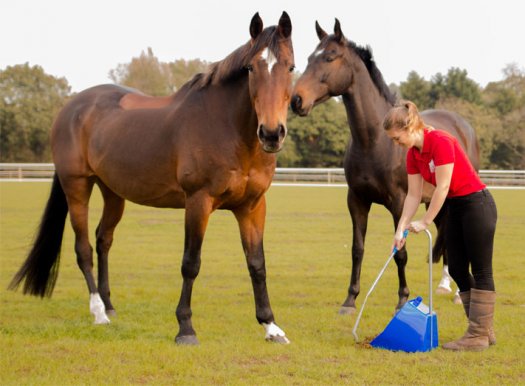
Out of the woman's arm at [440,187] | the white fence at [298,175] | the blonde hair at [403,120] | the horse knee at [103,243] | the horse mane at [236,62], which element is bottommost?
the white fence at [298,175]

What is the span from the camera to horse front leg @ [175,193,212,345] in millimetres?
5500

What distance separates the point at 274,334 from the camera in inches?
222

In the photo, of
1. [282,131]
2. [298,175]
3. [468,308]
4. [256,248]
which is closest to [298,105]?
Result: [256,248]

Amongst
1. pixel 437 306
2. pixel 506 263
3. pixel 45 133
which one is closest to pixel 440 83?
pixel 45 133

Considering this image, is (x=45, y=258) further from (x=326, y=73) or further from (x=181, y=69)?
(x=181, y=69)

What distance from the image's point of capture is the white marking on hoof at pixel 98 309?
6539 mm

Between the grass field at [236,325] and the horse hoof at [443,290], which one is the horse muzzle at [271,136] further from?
the horse hoof at [443,290]

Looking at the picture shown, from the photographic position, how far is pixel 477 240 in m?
5.25

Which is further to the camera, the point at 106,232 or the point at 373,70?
the point at 106,232

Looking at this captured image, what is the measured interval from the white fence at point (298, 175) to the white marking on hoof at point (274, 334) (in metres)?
30.0

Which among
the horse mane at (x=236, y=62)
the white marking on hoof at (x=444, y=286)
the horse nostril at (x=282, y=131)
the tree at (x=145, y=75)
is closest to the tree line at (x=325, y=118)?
the tree at (x=145, y=75)

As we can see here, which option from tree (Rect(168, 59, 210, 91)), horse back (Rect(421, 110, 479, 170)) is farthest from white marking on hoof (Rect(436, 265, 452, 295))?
tree (Rect(168, 59, 210, 91))

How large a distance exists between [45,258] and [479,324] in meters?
4.62

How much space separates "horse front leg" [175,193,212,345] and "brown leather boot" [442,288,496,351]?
7.13ft
